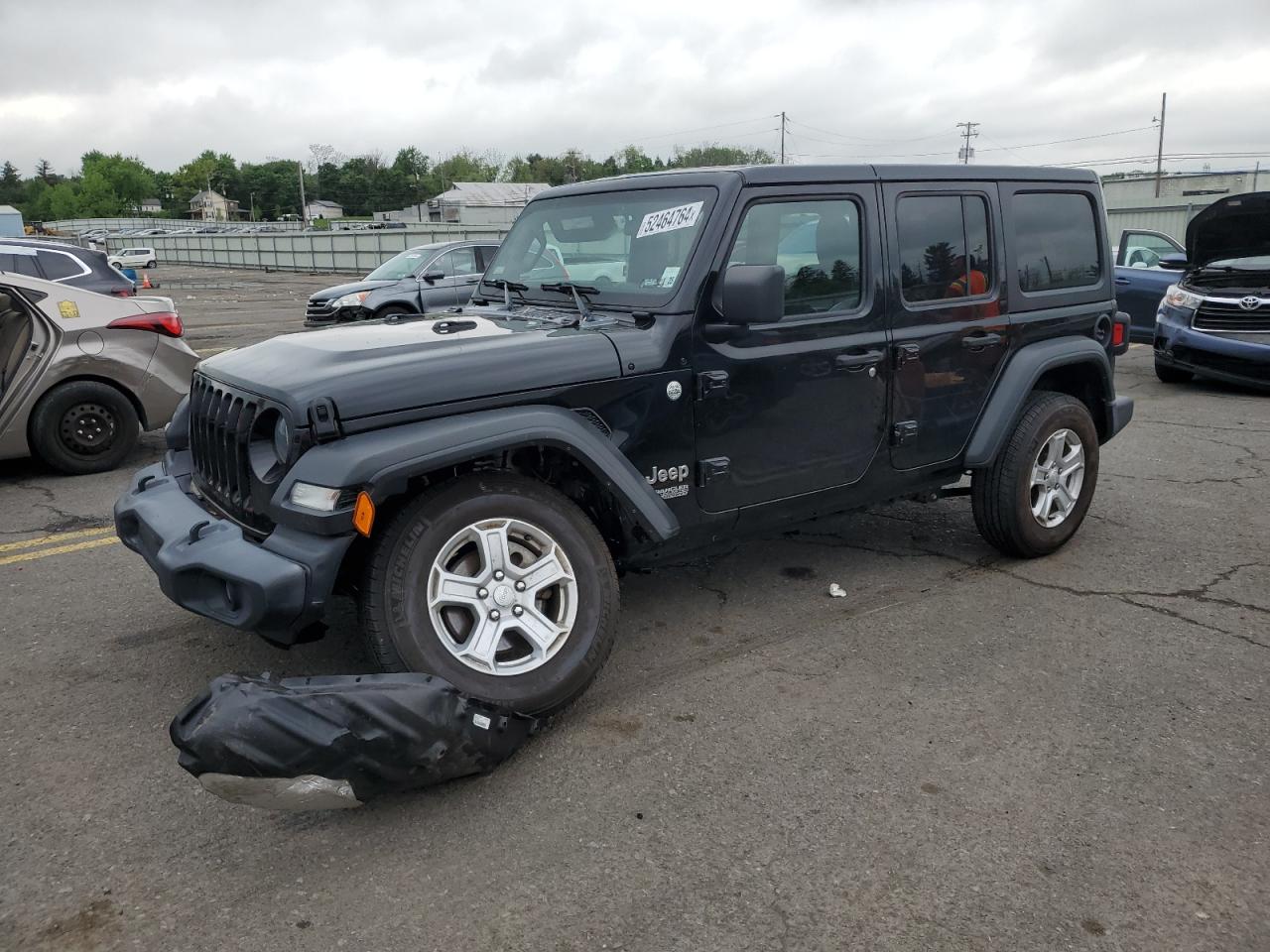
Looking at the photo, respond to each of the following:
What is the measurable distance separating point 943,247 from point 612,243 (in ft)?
5.05

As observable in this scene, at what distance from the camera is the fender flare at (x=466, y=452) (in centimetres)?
305

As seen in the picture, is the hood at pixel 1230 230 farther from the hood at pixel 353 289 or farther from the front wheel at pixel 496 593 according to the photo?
the hood at pixel 353 289

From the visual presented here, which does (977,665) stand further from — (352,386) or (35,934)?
(35,934)

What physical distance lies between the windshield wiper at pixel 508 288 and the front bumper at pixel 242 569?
1.67 metres

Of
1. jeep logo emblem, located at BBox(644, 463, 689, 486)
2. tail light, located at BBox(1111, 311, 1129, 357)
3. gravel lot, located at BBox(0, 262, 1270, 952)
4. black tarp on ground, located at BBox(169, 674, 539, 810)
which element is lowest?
gravel lot, located at BBox(0, 262, 1270, 952)

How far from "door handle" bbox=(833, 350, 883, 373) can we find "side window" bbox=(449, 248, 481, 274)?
39.2 ft

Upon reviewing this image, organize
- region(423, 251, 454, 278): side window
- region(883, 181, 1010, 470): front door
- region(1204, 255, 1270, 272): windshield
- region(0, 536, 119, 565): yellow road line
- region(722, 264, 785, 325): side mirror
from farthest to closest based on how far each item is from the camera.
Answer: region(423, 251, 454, 278): side window, region(1204, 255, 1270, 272): windshield, region(0, 536, 119, 565): yellow road line, region(883, 181, 1010, 470): front door, region(722, 264, 785, 325): side mirror

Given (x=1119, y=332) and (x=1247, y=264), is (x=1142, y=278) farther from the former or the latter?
(x=1119, y=332)

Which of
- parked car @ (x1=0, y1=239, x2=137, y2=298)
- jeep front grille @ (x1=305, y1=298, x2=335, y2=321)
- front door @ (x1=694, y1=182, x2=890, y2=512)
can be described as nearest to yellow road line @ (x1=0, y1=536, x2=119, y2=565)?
front door @ (x1=694, y1=182, x2=890, y2=512)

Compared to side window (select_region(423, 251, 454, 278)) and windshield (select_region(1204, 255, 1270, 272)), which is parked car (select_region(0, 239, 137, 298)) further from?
windshield (select_region(1204, 255, 1270, 272))

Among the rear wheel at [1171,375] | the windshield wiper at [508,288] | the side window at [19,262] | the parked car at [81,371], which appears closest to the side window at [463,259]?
the side window at [19,262]

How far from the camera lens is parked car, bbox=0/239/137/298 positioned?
42.1ft

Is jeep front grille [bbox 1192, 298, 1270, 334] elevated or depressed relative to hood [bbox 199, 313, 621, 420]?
depressed

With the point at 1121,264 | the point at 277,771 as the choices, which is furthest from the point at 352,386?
the point at 1121,264
